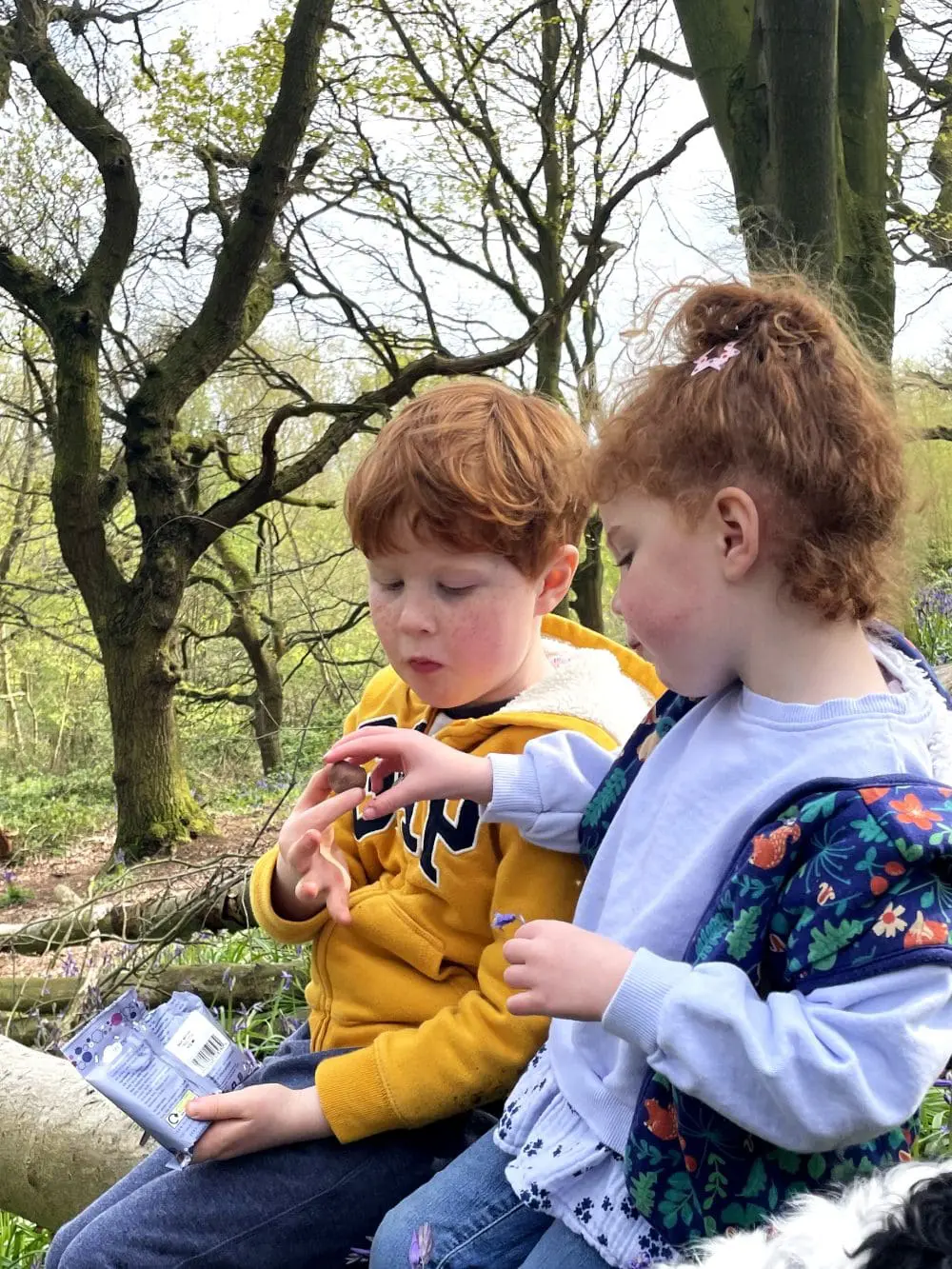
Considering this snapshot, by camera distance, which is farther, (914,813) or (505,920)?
(505,920)

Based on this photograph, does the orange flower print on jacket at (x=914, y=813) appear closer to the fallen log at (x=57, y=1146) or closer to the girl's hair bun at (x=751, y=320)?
the girl's hair bun at (x=751, y=320)

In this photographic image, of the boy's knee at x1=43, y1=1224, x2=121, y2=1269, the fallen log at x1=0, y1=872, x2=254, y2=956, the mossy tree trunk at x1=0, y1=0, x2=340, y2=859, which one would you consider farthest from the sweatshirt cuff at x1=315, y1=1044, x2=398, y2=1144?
the mossy tree trunk at x1=0, y1=0, x2=340, y2=859

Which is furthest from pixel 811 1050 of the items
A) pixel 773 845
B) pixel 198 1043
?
pixel 198 1043

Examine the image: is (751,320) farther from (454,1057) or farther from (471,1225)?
(471,1225)

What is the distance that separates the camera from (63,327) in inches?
395

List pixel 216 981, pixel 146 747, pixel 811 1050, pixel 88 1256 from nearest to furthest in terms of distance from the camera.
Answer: pixel 811 1050 → pixel 88 1256 → pixel 216 981 → pixel 146 747

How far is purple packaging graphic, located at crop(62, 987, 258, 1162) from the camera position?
1.71 m

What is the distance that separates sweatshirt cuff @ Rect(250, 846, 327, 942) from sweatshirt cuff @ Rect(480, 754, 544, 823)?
46 centimetres

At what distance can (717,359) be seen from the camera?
1518mm

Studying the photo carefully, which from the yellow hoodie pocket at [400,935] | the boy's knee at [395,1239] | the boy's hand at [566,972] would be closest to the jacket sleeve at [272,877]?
the yellow hoodie pocket at [400,935]

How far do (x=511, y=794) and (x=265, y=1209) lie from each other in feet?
2.68

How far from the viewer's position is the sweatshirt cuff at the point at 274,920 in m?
2.06

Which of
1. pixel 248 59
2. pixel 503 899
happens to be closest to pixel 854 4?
→ pixel 503 899

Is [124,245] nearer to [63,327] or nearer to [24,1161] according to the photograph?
[63,327]
